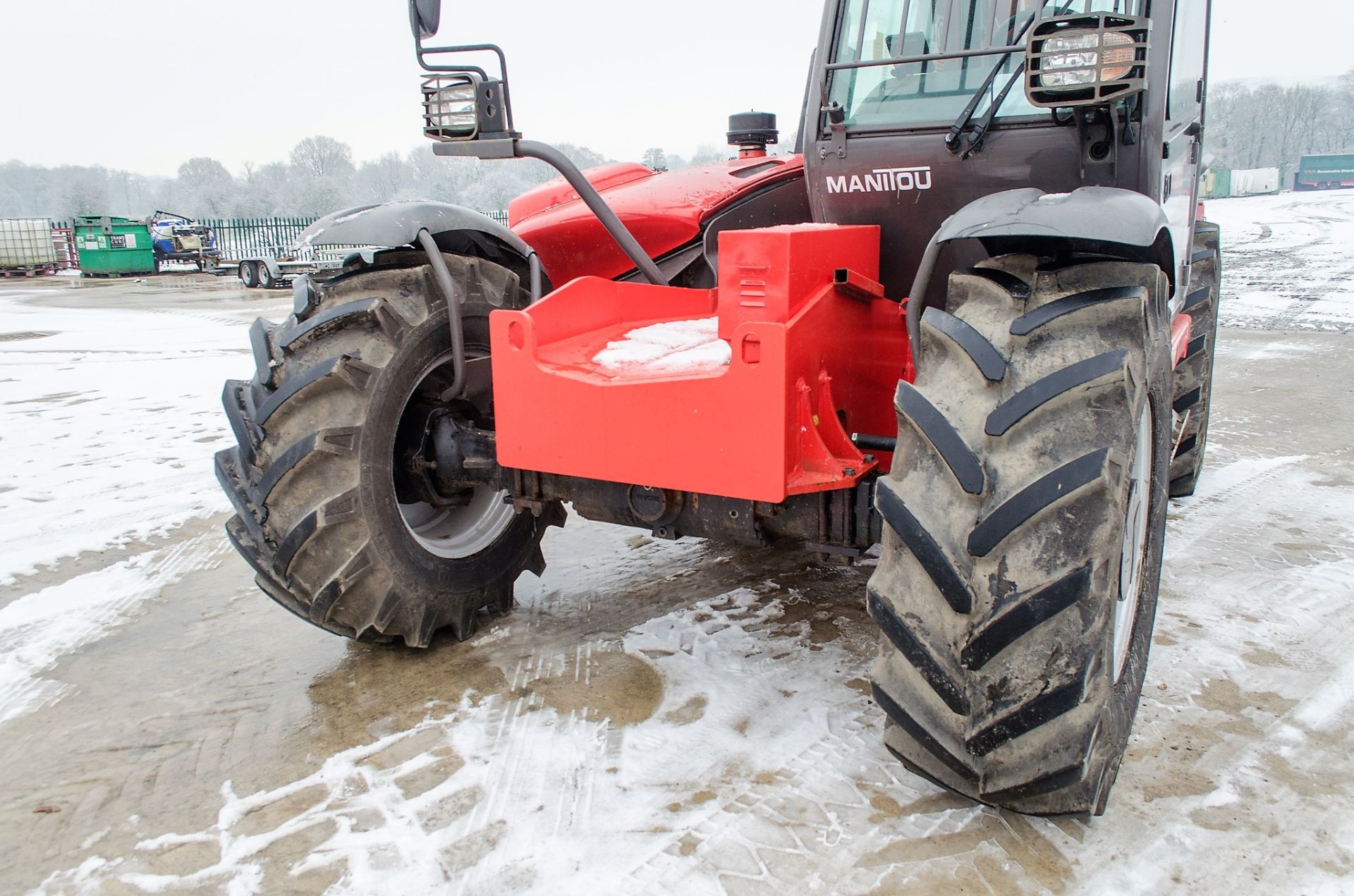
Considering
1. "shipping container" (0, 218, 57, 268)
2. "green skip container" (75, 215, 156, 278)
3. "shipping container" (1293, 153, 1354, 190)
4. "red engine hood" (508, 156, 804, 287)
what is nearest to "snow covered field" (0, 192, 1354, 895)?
"red engine hood" (508, 156, 804, 287)

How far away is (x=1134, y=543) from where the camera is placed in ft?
9.52

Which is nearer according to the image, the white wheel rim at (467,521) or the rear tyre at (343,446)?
the rear tyre at (343,446)

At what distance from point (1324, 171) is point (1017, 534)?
77.4m

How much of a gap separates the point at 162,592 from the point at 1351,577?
A: 200 inches

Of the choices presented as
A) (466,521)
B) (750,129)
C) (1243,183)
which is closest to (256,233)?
(750,129)

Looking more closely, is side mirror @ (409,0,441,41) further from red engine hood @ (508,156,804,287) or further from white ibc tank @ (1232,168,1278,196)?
white ibc tank @ (1232,168,1278,196)

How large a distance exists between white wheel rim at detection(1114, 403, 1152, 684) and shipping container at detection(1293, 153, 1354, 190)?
7306cm

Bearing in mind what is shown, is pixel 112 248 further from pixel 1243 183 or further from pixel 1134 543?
pixel 1243 183

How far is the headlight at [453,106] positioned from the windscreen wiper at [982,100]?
1.48 meters

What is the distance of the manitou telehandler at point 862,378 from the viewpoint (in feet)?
7.64

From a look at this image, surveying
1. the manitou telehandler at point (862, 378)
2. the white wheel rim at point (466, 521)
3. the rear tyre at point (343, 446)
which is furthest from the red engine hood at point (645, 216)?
the white wheel rim at point (466, 521)

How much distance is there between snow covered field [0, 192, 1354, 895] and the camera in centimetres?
258

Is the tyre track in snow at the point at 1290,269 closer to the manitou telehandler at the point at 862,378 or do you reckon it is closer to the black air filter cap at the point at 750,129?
the black air filter cap at the point at 750,129

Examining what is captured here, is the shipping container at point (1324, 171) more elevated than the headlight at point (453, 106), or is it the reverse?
the shipping container at point (1324, 171)
